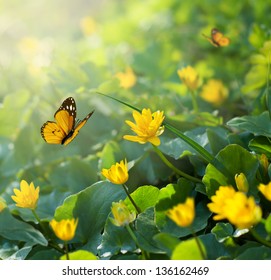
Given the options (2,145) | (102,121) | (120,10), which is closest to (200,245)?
(102,121)

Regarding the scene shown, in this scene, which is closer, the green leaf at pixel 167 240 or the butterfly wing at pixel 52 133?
the green leaf at pixel 167 240

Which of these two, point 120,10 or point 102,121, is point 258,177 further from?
point 120,10

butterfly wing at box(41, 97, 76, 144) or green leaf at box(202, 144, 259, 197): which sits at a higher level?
butterfly wing at box(41, 97, 76, 144)

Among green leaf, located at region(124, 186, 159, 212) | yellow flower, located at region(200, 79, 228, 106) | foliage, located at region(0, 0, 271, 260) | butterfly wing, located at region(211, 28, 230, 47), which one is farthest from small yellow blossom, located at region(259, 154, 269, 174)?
yellow flower, located at region(200, 79, 228, 106)

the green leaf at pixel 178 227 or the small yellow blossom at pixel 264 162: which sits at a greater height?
the small yellow blossom at pixel 264 162

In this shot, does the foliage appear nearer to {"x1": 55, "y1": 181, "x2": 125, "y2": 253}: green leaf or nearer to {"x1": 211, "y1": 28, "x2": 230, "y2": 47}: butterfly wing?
{"x1": 55, "y1": 181, "x2": 125, "y2": 253}: green leaf

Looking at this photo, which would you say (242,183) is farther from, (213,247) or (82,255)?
(82,255)

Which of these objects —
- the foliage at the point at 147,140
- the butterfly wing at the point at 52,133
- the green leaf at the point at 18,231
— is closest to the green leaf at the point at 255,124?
the foliage at the point at 147,140

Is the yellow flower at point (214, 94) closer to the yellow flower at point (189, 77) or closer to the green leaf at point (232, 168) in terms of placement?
the yellow flower at point (189, 77)
